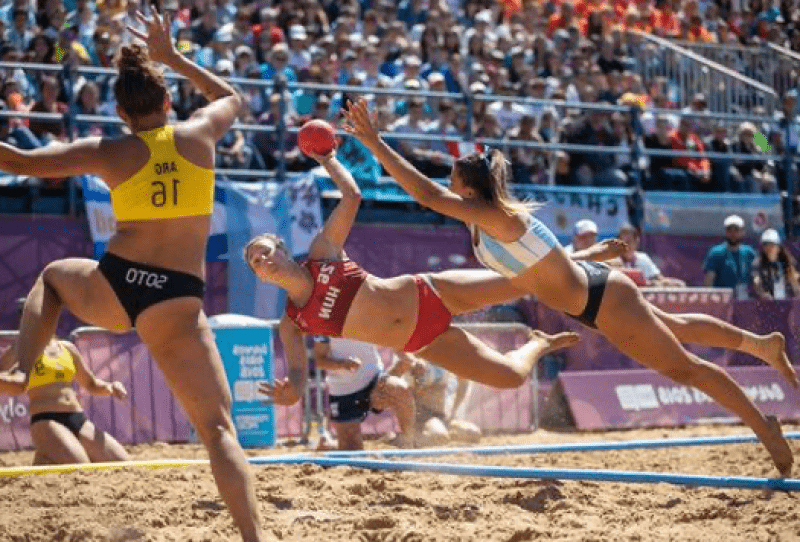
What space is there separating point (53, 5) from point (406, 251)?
4406 millimetres

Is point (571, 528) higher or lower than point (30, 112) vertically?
lower

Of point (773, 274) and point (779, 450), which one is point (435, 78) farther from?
point (779, 450)

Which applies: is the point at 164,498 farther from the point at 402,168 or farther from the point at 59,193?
the point at 59,193

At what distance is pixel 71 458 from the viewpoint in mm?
8766

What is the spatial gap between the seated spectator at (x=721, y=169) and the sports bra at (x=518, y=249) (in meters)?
10.1

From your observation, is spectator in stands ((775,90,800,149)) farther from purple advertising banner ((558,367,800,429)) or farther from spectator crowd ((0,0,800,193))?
purple advertising banner ((558,367,800,429))

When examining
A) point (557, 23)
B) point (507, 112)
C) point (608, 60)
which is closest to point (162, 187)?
point (507, 112)

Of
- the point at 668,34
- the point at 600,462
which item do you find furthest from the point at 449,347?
the point at 668,34

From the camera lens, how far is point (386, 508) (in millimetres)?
Result: 7137

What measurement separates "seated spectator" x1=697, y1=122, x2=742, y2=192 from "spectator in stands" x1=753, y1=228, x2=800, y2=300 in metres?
1.62

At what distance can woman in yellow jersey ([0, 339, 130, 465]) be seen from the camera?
28.9 ft

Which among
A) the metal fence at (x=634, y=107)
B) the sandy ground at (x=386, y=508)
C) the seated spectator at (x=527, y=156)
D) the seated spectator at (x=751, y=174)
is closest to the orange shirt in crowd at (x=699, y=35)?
the metal fence at (x=634, y=107)

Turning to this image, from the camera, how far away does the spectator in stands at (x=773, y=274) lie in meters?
14.9

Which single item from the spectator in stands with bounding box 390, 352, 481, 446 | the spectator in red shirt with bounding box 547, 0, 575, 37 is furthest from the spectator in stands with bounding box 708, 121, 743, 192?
the spectator in stands with bounding box 390, 352, 481, 446
